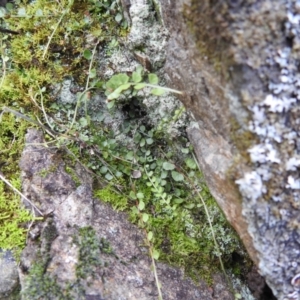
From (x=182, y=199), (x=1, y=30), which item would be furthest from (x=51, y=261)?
(x=1, y=30)

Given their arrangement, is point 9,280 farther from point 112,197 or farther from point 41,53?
point 41,53

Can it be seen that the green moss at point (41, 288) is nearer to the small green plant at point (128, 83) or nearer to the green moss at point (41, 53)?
the green moss at point (41, 53)

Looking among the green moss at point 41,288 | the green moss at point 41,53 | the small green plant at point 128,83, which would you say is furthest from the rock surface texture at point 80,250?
the small green plant at point 128,83

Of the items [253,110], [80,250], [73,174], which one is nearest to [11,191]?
[73,174]

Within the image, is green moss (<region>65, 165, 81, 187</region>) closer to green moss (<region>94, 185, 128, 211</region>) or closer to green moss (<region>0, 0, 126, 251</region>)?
green moss (<region>94, 185, 128, 211</region>)

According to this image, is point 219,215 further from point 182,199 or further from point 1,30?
point 1,30

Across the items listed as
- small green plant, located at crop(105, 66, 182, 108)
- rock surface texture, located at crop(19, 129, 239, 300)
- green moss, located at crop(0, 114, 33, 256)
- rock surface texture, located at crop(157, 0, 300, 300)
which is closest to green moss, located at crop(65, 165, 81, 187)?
rock surface texture, located at crop(19, 129, 239, 300)
